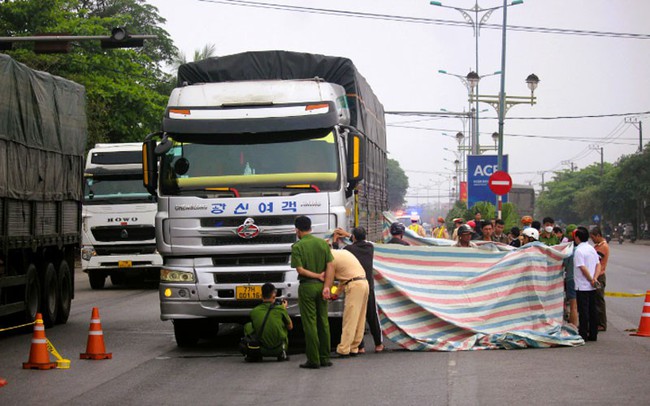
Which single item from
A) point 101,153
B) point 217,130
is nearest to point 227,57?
point 217,130

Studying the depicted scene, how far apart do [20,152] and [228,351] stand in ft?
14.2

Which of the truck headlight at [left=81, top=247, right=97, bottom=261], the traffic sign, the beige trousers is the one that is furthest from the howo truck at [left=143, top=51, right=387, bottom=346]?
the traffic sign

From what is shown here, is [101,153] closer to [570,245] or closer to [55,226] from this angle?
[55,226]

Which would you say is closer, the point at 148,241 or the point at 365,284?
the point at 365,284

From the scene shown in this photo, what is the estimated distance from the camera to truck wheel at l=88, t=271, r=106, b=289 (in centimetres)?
2775

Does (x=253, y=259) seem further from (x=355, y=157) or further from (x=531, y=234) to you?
(x=531, y=234)

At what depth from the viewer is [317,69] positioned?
16094 millimetres

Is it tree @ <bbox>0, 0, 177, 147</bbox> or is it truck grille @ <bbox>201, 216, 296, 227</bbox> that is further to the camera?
tree @ <bbox>0, 0, 177, 147</bbox>

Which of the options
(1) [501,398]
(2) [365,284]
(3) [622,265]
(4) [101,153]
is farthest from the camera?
(3) [622,265]

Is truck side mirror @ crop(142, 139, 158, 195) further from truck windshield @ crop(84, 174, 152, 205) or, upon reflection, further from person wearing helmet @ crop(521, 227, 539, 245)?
truck windshield @ crop(84, 174, 152, 205)

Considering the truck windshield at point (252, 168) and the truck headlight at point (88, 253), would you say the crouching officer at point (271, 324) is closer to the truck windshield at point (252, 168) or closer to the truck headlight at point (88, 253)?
the truck windshield at point (252, 168)

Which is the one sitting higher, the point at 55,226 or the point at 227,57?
the point at 227,57

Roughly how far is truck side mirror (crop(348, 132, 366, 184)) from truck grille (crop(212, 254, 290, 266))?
128cm

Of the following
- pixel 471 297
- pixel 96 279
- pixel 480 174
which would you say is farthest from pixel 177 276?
pixel 480 174
